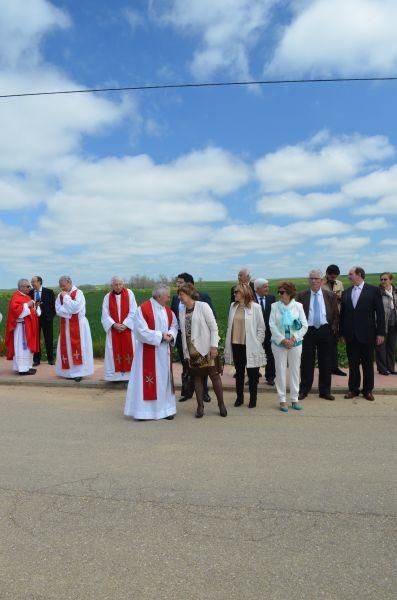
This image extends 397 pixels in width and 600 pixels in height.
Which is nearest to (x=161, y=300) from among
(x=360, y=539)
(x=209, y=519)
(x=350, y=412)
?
(x=350, y=412)

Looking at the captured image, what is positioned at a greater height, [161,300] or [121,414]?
[161,300]

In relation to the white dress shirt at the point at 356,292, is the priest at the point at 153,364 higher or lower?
lower

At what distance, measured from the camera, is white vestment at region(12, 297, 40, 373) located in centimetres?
1046

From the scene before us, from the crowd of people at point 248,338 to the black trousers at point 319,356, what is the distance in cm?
2

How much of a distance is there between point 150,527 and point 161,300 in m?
3.99

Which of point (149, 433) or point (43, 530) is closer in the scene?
point (43, 530)

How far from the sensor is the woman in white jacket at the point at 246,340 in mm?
7418

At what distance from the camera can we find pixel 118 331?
935 centimetres

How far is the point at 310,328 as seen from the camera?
7.94 metres

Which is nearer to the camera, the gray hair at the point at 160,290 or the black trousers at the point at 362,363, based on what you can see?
the gray hair at the point at 160,290

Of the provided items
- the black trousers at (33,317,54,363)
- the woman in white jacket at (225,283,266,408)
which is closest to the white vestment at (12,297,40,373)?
the black trousers at (33,317,54,363)

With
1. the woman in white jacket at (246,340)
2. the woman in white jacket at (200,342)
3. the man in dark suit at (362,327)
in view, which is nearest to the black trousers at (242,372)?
the woman in white jacket at (246,340)

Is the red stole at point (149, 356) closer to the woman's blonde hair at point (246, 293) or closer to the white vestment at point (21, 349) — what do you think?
the woman's blonde hair at point (246, 293)

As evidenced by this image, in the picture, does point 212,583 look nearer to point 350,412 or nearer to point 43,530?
point 43,530
